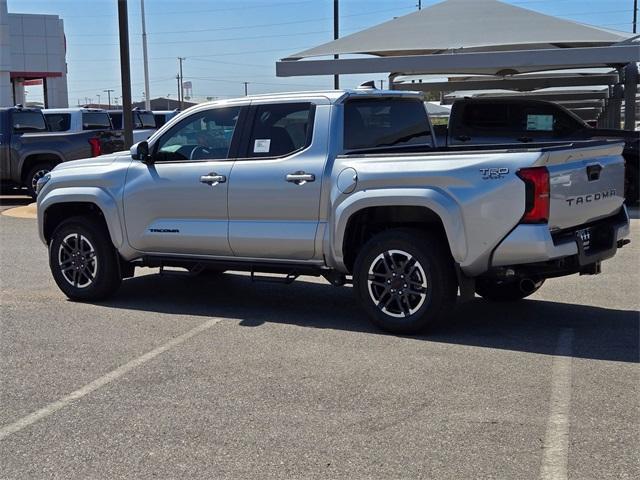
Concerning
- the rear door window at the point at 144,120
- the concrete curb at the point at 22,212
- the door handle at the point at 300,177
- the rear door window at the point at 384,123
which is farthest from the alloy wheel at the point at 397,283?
the rear door window at the point at 144,120

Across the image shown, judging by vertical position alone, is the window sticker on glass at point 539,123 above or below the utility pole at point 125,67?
below

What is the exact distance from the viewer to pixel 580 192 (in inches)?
246

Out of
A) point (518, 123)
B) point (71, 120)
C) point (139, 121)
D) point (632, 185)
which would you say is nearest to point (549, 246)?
point (518, 123)

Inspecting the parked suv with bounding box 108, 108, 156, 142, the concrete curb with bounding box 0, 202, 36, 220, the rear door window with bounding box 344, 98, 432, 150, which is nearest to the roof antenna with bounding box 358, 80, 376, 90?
the rear door window with bounding box 344, 98, 432, 150

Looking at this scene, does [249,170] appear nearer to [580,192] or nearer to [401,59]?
[580,192]

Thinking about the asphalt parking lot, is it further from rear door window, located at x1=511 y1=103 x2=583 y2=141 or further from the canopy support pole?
the canopy support pole

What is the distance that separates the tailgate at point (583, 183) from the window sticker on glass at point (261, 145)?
2443mm

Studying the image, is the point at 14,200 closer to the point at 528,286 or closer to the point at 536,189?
the point at 528,286

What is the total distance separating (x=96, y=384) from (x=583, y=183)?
389 cm

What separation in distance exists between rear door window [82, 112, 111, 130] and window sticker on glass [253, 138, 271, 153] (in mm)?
13091

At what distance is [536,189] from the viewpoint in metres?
5.87

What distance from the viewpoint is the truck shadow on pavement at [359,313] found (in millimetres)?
6383

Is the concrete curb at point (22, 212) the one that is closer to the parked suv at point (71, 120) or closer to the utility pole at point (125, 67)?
the utility pole at point (125, 67)

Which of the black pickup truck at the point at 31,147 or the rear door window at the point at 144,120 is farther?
the rear door window at the point at 144,120
